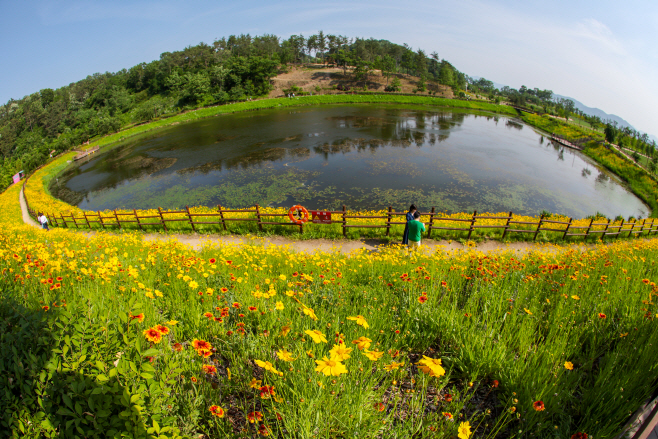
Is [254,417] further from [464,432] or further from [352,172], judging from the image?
[352,172]

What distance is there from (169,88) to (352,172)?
84.8 metres

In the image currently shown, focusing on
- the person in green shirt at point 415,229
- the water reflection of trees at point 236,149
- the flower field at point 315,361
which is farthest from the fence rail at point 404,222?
the water reflection of trees at point 236,149

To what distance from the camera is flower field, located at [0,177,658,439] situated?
192 centimetres

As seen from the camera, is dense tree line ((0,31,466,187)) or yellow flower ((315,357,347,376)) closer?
yellow flower ((315,357,347,376))

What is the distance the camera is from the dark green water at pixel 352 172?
62.0 ft

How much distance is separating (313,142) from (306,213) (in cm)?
2063

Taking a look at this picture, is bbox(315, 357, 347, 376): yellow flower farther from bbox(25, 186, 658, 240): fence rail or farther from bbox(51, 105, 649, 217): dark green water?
bbox(51, 105, 649, 217): dark green water

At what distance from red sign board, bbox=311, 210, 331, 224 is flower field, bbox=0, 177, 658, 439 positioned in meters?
7.44

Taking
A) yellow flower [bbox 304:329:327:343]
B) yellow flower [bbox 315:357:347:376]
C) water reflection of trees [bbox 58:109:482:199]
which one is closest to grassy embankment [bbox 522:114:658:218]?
water reflection of trees [bbox 58:109:482:199]

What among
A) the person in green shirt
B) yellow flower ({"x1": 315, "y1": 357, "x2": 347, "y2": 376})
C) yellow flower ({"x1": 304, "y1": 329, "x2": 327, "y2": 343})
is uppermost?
yellow flower ({"x1": 315, "y1": 357, "x2": 347, "y2": 376})

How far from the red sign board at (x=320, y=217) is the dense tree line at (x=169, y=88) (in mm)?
38391

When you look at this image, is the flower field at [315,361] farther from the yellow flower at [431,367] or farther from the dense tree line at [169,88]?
the dense tree line at [169,88]

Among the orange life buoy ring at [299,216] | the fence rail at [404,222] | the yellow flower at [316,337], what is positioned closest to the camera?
the yellow flower at [316,337]

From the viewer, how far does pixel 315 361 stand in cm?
238
